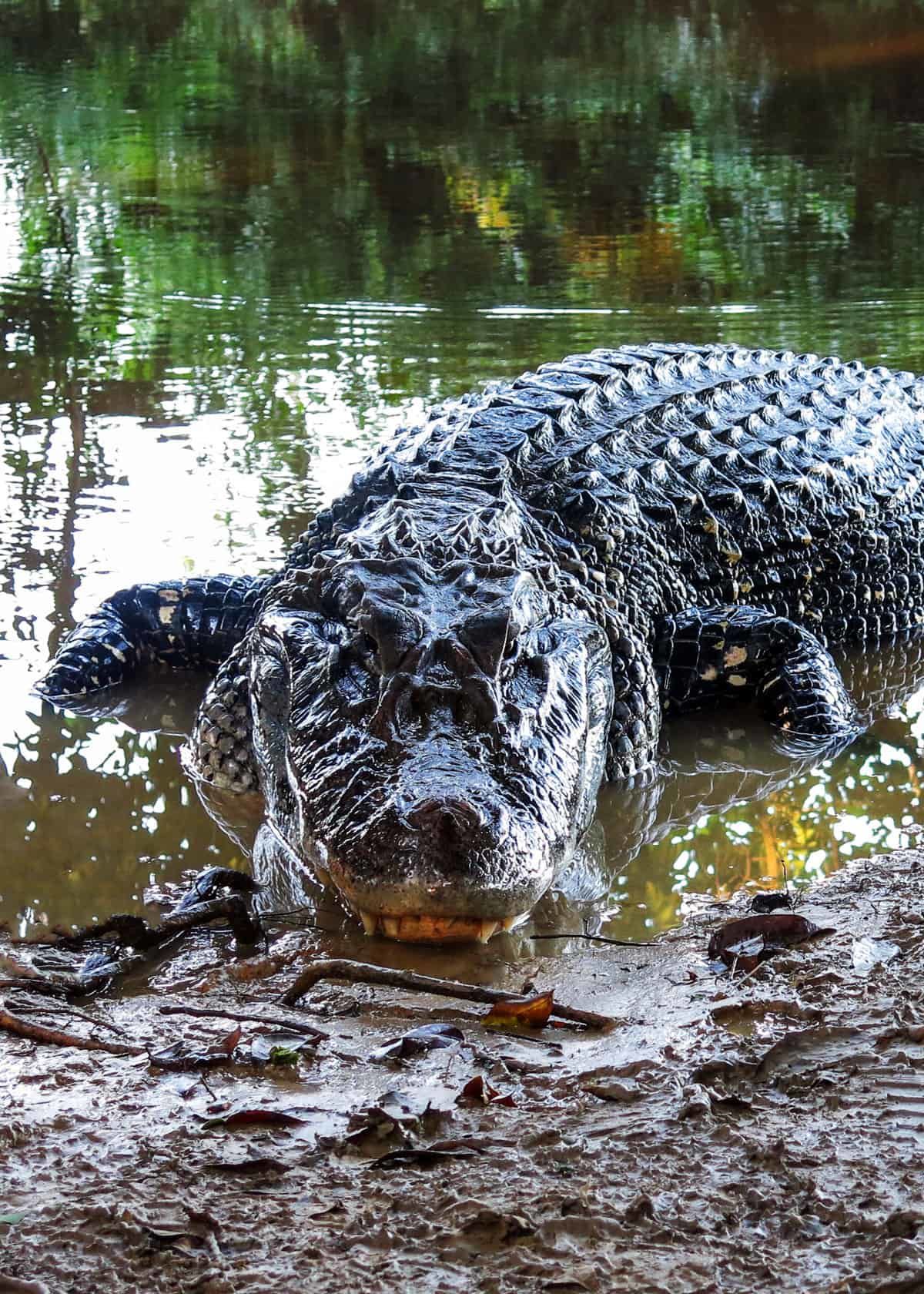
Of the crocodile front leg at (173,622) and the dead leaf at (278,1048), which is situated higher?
the crocodile front leg at (173,622)

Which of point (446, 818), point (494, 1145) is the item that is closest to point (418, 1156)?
point (494, 1145)

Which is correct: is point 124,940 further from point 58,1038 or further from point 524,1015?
point 524,1015

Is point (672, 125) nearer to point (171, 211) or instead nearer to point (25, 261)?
point (171, 211)

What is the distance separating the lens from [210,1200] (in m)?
1.74

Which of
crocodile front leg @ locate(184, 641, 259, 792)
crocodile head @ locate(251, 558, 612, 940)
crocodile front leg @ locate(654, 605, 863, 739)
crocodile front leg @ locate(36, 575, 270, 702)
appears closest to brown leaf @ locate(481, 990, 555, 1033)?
crocodile head @ locate(251, 558, 612, 940)

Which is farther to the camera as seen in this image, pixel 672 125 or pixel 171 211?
pixel 672 125

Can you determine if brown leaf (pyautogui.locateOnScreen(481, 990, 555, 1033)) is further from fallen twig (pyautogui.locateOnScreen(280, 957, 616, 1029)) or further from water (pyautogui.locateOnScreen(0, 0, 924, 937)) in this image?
water (pyautogui.locateOnScreen(0, 0, 924, 937))

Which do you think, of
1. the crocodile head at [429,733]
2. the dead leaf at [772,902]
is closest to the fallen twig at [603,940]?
the crocodile head at [429,733]

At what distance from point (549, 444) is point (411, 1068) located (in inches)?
106

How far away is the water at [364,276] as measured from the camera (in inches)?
149

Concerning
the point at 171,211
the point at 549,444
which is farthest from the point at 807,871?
the point at 171,211

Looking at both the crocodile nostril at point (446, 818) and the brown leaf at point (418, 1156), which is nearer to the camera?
the brown leaf at point (418, 1156)

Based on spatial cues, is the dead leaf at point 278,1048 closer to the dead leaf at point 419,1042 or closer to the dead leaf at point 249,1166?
the dead leaf at point 419,1042

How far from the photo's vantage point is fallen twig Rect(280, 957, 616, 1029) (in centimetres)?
235
